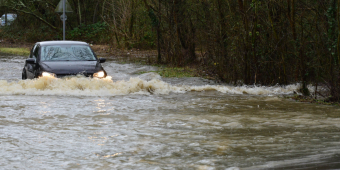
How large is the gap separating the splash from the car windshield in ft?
2.76

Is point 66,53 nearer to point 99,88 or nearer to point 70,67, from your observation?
point 70,67

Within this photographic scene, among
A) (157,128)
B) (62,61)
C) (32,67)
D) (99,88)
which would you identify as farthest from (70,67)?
(157,128)

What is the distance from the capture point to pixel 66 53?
42.6 feet

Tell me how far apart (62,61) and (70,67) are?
630 mm

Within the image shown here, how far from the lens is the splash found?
12.0 metres

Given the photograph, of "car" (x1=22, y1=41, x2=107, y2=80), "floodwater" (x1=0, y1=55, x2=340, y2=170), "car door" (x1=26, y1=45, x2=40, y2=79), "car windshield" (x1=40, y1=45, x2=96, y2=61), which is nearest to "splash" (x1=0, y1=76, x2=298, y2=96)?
"floodwater" (x1=0, y1=55, x2=340, y2=170)

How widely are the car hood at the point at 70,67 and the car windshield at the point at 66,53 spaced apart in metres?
0.38

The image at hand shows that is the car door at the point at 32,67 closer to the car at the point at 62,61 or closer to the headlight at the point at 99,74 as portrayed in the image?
the car at the point at 62,61

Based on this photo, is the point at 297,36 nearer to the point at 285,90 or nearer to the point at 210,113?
the point at 285,90

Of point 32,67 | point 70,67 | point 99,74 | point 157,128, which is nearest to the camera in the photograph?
point 157,128

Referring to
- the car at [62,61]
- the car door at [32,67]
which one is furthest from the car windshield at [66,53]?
the car door at [32,67]

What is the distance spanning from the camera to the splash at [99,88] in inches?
473

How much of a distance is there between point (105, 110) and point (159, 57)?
12602 millimetres

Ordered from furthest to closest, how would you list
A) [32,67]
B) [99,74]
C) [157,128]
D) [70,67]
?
[32,67] < [99,74] < [70,67] < [157,128]
